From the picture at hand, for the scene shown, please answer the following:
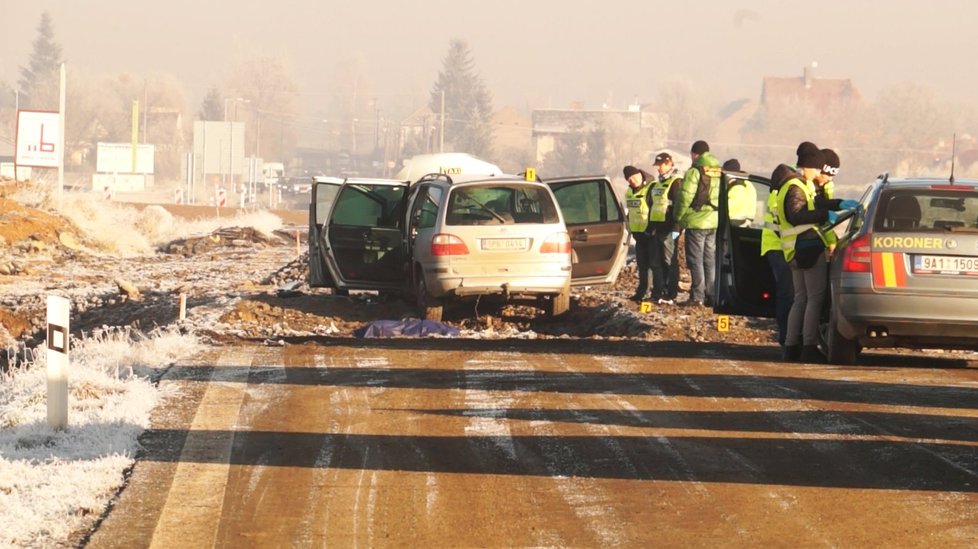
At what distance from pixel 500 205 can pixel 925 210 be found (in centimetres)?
655

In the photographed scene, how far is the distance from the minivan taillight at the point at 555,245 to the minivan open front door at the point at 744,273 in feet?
10.4

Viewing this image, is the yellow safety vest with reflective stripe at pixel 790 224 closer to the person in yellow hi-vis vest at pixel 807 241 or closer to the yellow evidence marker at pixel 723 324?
the person in yellow hi-vis vest at pixel 807 241

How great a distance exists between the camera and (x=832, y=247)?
42.7ft

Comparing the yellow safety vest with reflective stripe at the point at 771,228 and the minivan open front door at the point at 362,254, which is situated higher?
the yellow safety vest with reflective stripe at the point at 771,228

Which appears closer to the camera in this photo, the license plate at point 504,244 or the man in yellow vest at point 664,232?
the license plate at point 504,244

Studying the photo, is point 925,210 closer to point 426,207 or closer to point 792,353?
point 792,353

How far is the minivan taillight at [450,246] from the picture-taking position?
1741 centimetres

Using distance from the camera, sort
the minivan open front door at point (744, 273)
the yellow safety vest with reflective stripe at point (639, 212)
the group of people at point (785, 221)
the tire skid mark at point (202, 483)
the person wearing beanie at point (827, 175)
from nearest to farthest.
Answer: the tire skid mark at point (202, 483) → the group of people at point (785, 221) → the person wearing beanie at point (827, 175) → the minivan open front door at point (744, 273) → the yellow safety vest with reflective stripe at point (639, 212)

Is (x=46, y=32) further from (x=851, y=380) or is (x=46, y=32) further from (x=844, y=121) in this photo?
(x=851, y=380)

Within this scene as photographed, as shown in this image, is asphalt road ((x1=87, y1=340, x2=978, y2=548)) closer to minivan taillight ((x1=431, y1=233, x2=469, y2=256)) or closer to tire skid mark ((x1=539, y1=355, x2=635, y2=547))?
tire skid mark ((x1=539, y1=355, x2=635, y2=547))

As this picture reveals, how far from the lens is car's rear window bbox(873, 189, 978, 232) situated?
12.2 metres

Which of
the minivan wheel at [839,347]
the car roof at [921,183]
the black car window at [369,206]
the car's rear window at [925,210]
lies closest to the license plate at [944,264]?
the car's rear window at [925,210]

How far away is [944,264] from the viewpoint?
39.6 ft

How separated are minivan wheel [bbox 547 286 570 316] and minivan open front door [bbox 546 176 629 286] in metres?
0.75
